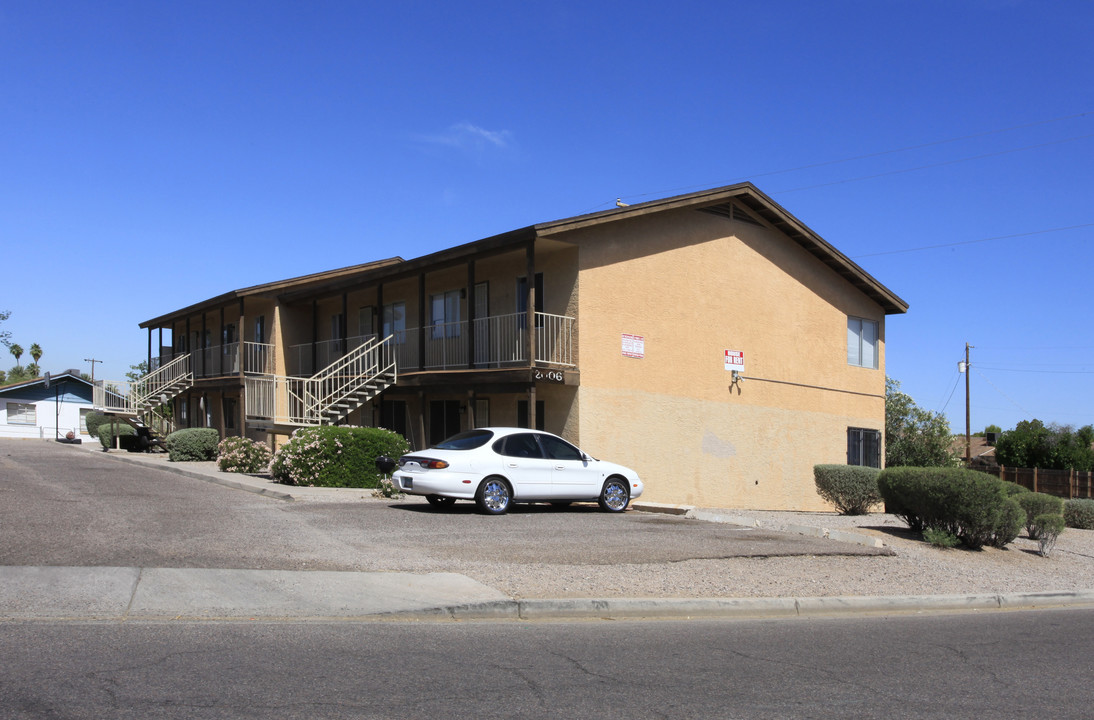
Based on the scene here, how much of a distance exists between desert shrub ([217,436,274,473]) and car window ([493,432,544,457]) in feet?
30.7

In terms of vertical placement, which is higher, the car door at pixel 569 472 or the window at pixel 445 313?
the window at pixel 445 313

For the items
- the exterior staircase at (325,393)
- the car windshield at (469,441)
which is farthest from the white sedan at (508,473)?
the exterior staircase at (325,393)

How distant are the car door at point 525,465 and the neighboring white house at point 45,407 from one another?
47.8 m

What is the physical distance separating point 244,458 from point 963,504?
52.7ft

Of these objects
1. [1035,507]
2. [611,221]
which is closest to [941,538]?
[1035,507]

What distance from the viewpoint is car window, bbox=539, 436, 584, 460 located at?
15.3 m

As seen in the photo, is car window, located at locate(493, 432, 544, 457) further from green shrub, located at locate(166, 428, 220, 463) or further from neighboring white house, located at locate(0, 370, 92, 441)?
neighboring white house, located at locate(0, 370, 92, 441)

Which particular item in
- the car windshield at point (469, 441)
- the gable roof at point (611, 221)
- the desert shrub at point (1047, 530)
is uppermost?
the gable roof at point (611, 221)

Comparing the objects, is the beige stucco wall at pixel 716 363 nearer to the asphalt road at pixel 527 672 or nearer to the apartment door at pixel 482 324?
the apartment door at pixel 482 324

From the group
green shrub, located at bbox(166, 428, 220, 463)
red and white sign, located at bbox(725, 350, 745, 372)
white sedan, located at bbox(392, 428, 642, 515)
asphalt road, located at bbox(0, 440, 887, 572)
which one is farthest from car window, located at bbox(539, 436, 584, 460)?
green shrub, located at bbox(166, 428, 220, 463)

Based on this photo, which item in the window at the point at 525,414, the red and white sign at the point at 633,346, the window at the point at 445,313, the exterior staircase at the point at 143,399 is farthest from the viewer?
the exterior staircase at the point at 143,399

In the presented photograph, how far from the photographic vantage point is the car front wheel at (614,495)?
1570 cm

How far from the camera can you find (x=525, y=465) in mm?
14852

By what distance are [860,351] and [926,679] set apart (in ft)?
72.3
